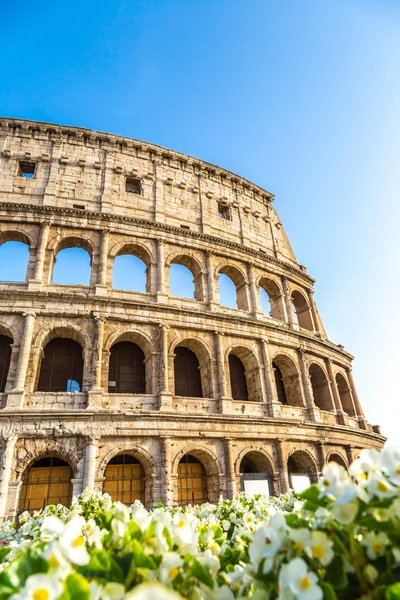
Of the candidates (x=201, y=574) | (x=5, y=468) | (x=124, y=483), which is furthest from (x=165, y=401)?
(x=201, y=574)

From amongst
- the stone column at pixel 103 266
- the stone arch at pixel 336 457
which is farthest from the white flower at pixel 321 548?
the stone arch at pixel 336 457

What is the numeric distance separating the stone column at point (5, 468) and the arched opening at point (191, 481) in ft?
17.1

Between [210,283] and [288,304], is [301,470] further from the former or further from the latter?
[210,283]

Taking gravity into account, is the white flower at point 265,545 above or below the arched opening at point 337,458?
below

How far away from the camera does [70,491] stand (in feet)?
34.9

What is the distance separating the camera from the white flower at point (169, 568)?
1473 millimetres

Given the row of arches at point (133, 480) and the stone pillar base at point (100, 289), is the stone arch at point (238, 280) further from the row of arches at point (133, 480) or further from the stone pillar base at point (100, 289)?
the row of arches at point (133, 480)

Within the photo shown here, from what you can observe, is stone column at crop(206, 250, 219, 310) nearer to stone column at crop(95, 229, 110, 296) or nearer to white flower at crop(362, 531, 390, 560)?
stone column at crop(95, 229, 110, 296)

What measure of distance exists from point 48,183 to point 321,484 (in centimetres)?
1587

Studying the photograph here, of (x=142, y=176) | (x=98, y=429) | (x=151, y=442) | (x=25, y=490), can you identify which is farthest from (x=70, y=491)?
(x=142, y=176)

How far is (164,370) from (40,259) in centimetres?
611

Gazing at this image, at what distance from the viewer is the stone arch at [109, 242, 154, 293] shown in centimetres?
1427

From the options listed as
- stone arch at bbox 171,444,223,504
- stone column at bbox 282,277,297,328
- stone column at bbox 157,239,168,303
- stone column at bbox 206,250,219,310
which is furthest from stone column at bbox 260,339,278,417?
stone column at bbox 157,239,168,303

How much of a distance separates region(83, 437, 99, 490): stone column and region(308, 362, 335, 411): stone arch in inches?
410
